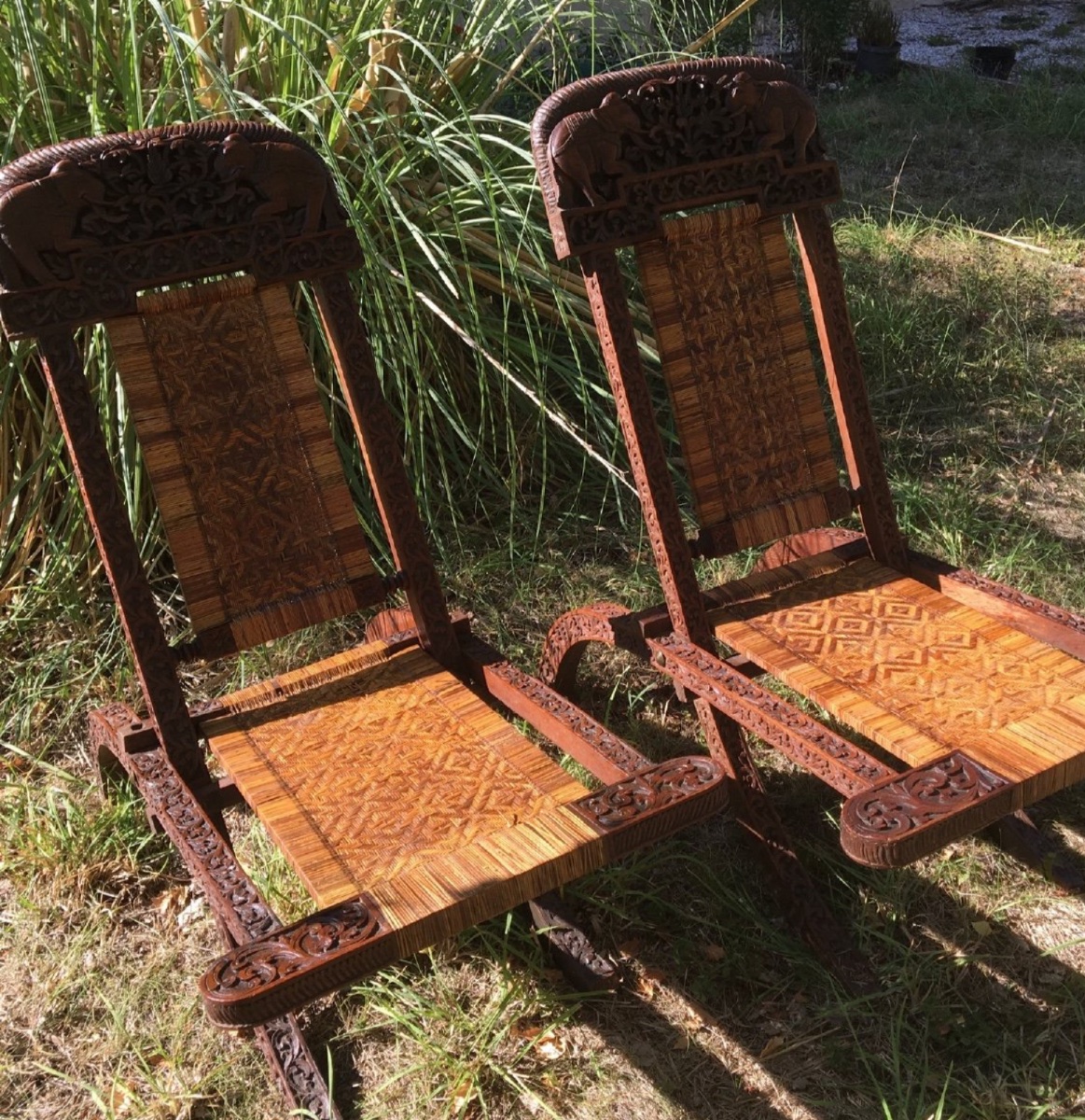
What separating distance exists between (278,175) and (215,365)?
0.37m

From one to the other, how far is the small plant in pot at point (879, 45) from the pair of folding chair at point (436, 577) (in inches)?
250

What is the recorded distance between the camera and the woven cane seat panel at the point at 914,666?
6.66 feet

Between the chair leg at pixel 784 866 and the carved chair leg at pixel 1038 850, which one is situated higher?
the chair leg at pixel 784 866

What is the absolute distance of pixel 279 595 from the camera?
2.48 metres

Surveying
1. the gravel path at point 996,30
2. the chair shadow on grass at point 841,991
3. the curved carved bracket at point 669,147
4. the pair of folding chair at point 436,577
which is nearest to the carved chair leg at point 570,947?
the chair shadow on grass at point 841,991

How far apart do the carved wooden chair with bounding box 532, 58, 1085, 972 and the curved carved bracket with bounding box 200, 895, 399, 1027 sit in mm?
770

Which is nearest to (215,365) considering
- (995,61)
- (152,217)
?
(152,217)

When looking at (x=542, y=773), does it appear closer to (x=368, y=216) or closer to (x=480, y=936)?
(x=480, y=936)

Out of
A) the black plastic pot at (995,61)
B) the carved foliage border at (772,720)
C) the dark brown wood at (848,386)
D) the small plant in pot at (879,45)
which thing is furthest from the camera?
the black plastic pot at (995,61)

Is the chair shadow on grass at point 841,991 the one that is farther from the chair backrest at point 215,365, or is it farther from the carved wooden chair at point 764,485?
the chair backrest at point 215,365

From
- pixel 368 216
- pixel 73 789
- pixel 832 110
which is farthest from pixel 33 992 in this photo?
pixel 832 110

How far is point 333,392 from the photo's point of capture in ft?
10.8

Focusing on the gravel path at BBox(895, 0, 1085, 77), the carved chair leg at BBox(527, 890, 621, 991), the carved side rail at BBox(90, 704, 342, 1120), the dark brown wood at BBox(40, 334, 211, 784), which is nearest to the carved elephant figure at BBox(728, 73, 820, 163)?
the dark brown wood at BBox(40, 334, 211, 784)

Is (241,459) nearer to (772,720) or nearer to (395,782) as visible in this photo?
(395,782)
